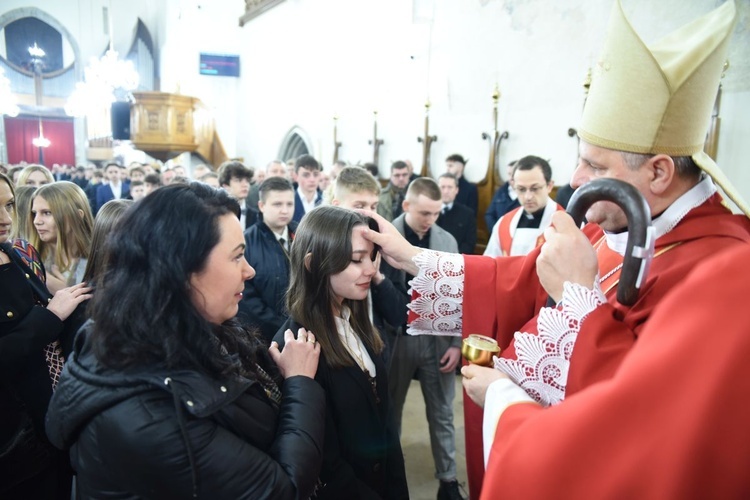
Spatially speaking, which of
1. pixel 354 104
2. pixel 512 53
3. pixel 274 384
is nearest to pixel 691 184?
pixel 274 384

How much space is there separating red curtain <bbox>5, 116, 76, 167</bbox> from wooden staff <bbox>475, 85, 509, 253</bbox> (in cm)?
1966

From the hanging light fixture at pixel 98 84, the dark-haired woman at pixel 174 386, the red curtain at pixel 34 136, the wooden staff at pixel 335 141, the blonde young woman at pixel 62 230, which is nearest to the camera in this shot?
the dark-haired woman at pixel 174 386

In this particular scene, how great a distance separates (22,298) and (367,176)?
73.2 inches

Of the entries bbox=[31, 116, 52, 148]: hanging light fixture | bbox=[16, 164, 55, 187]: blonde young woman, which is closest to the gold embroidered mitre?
bbox=[16, 164, 55, 187]: blonde young woman

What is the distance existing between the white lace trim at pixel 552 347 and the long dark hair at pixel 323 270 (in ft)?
2.00

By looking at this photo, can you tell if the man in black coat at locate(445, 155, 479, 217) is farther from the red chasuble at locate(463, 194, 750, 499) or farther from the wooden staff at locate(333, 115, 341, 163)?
the red chasuble at locate(463, 194, 750, 499)

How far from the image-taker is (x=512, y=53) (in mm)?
5789

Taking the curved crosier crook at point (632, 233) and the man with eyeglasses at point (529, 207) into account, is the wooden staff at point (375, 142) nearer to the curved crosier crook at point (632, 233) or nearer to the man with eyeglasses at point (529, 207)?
the man with eyeglasses at point (529, 207)

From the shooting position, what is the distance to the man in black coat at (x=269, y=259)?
280 cm

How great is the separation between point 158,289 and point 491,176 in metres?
5.40

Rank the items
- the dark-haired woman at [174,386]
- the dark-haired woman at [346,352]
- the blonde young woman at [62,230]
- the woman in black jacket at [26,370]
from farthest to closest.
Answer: the blonde young woman at [62,230]
the woman in black jacket at [26,370]
the dark-haired woman at [346,352]
the dark-haired woman at [174,386]

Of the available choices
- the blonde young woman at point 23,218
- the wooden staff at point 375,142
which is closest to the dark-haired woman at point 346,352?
the blonde young woman at point 23,218

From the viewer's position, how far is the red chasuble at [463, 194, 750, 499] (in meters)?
1.05

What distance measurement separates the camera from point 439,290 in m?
1.76
